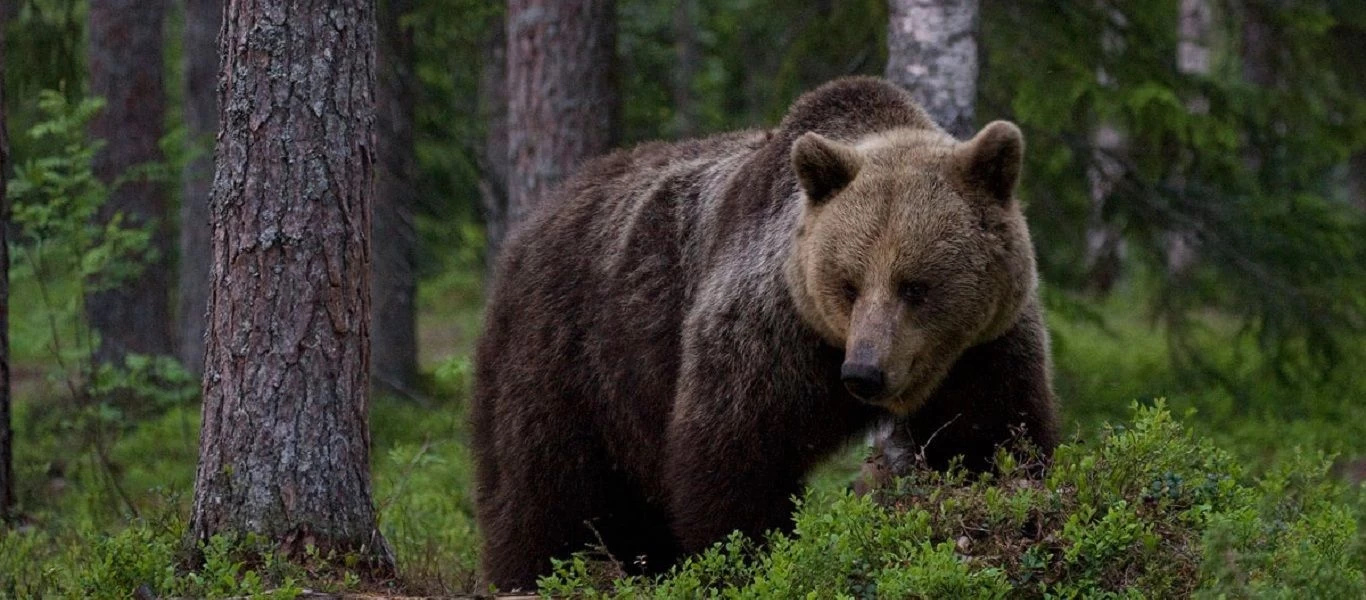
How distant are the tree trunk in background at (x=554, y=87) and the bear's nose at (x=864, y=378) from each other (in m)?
4.92

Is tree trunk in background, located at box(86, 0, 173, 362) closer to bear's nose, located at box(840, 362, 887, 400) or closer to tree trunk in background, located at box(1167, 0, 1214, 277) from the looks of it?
tree trunk in background, located at box(1167, 0, 1214, 277)

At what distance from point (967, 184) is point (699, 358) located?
3.91 ft

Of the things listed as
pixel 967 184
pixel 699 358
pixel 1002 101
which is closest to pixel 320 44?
pixel 699 358

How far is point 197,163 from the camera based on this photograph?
14.9 metres

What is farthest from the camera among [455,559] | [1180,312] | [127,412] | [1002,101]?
[1180,312]

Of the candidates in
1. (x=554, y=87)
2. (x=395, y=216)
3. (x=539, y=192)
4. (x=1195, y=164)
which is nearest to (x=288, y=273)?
(x=539, y=192)

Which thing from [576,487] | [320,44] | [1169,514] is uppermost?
[320,44]

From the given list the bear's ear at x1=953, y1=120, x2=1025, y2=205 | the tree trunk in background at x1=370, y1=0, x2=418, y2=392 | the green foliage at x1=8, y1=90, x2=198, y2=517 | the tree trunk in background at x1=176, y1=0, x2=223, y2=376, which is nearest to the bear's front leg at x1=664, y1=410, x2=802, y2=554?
the bear's ear at x1=953, y1=120, x2=1025, y2=205

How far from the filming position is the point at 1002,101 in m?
11.3

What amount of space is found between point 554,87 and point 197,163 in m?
6.25

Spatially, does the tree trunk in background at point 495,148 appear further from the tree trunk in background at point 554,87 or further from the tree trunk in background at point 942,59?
the tree trunk in background at point 942,59

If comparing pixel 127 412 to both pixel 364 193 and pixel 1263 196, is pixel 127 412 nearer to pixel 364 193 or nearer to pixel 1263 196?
pixel 364 193

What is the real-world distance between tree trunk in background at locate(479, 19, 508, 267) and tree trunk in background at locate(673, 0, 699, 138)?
8.07 feet

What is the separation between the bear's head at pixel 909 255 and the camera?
17.3 ft
